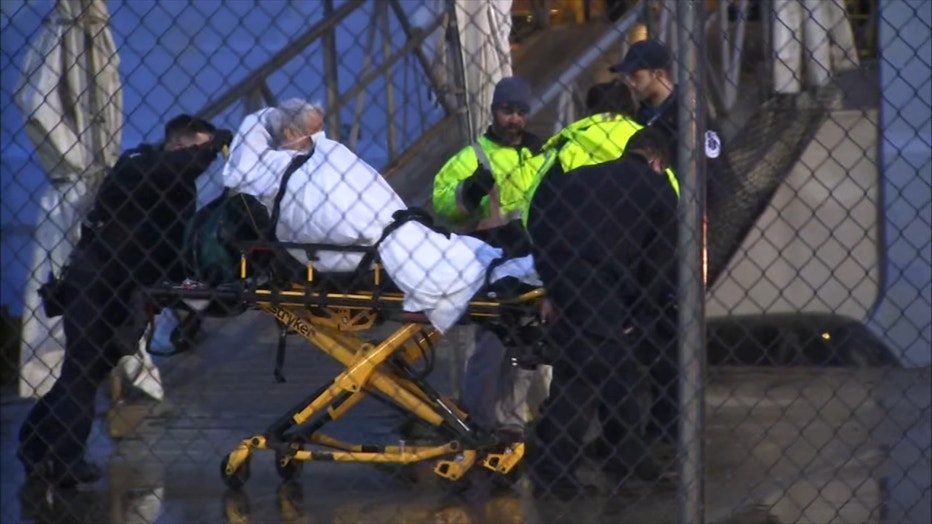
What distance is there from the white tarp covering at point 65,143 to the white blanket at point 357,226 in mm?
1768

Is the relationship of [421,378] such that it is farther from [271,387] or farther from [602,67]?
[602,67]

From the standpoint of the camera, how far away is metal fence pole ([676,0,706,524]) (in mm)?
3973

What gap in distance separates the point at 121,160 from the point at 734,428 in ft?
10.1

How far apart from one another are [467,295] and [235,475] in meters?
1.36

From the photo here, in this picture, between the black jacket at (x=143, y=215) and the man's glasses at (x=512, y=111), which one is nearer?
the black jacket at (x=143, y=215)

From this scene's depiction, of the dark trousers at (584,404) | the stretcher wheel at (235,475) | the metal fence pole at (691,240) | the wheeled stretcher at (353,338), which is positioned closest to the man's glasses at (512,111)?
the wheeled stretcher at (353,338)

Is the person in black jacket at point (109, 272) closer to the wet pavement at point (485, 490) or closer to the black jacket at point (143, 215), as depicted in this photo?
the black jacket at point (143, 215)

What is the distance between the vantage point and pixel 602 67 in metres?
10.4

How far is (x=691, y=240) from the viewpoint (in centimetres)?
402

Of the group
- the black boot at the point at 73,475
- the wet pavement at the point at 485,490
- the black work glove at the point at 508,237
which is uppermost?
the black work glove at the point at 508,237

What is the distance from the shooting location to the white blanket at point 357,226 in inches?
235

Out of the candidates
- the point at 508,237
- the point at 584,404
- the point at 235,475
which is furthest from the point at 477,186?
the point at 235,475

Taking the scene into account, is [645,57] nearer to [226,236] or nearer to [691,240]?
[226,236]

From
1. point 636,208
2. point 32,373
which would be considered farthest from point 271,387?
point 636,208
